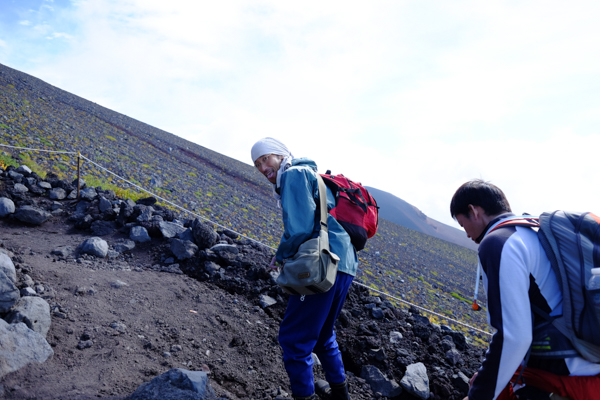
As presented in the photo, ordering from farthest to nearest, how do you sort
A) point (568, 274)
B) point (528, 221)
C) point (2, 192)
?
point (2, 192), point (528, 221), point (568, 274)

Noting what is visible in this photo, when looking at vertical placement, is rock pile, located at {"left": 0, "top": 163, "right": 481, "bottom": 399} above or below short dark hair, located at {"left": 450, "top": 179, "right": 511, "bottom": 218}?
below

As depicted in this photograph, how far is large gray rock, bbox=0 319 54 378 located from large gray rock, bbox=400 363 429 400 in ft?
11.3

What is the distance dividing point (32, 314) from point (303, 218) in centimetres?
274

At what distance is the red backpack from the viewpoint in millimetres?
2885

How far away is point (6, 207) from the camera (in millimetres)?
6457

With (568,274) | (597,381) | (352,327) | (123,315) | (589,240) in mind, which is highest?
(589,240)

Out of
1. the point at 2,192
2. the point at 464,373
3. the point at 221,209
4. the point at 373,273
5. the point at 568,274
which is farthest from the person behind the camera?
the point at 221,209

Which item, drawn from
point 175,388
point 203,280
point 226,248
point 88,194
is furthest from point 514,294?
point 88,194

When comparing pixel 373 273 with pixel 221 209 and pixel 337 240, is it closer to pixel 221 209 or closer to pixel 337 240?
pixel 221 209

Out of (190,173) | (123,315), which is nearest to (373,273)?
(123,315)

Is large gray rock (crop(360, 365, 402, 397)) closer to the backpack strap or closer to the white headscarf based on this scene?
the backpack strap

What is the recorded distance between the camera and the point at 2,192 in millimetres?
7008

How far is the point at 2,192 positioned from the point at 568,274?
27.9 ft

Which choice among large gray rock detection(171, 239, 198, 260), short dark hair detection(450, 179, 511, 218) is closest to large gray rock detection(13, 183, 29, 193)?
large gray rock detection(171, 239, 198, 260)
